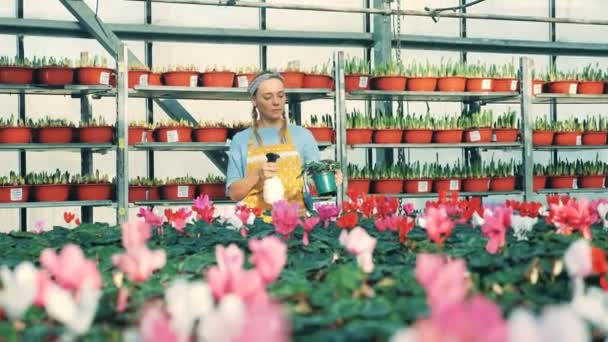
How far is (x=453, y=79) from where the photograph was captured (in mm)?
7363

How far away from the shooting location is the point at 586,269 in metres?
1.14

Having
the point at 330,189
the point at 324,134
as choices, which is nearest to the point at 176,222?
the point at 330,189

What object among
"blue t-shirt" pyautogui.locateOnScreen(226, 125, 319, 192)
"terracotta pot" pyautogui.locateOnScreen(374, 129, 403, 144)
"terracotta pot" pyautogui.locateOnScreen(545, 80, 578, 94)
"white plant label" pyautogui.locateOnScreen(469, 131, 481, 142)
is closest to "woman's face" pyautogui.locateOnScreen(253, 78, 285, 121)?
"blue t-shirt" pyautogui.locateOnScreen(226, 125, 319, 192)

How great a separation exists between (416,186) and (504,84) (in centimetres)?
121

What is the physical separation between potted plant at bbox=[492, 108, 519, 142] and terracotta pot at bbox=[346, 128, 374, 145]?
46.5 inches

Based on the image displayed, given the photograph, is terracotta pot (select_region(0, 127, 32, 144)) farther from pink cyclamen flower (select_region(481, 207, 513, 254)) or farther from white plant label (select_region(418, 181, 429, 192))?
pink cyclamen flower (select_region(481, 207, 513, 254))

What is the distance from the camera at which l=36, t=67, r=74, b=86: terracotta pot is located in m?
6.29

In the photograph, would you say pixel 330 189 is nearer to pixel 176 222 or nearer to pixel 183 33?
pixel 176 222

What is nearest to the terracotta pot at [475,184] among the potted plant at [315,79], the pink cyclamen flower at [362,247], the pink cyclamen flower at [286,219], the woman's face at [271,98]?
the potted plant at [315,79]

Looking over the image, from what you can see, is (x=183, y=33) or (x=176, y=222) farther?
(x=183, y=33)

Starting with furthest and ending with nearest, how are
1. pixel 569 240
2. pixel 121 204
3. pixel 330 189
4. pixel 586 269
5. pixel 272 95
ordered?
1. pixel 121 204
2. pixel 272 95
3. pixel 330 189
4. pixel 569 240
5. pixel 586 269

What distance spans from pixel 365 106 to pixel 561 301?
7.32 metres

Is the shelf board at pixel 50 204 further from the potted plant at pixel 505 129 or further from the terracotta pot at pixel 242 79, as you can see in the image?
the potted plant at pixel 505 129

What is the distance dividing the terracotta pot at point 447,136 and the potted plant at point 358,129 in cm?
61
